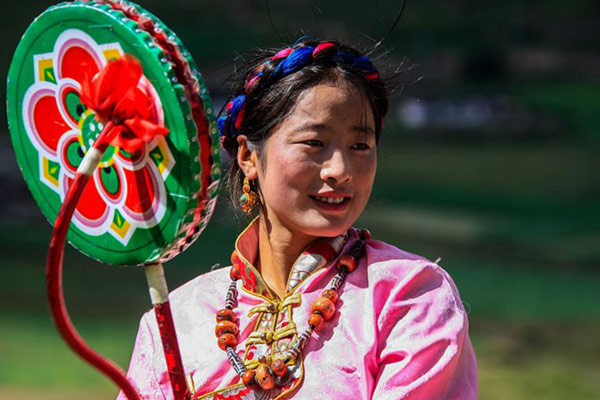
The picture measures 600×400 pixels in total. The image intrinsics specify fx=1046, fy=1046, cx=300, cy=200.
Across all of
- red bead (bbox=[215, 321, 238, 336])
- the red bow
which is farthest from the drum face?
red bead (bbox=[215, 321, 238, 336])

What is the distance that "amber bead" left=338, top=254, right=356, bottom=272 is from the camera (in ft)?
6.61

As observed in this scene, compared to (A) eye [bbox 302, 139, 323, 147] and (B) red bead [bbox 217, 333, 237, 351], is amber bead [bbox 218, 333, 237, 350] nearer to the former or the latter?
(B) red bead [bbox 217, 333, 237, 351]

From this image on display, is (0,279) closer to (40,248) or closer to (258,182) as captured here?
(40,248)

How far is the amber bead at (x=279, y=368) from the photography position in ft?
6.31

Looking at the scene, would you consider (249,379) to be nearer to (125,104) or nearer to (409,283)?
(409,283)

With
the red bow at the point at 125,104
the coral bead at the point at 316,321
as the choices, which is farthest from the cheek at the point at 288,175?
the red bow at the point at 125,104

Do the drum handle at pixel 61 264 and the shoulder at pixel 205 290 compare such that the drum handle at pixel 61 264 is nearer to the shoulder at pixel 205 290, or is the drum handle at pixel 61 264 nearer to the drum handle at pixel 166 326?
the drum handle at pixel 166 326

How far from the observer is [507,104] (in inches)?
443

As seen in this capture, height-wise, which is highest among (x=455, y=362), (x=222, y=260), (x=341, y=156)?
(x=341, y=156)

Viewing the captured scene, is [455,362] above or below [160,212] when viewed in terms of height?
below

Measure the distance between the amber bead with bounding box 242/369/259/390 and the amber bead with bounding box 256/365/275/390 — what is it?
0.01 m

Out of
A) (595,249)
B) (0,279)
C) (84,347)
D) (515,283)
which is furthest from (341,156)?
(595,249)

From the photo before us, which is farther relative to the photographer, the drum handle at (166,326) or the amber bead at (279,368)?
the amber bead at (279,368)

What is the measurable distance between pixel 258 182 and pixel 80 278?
552 centimetres
